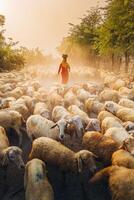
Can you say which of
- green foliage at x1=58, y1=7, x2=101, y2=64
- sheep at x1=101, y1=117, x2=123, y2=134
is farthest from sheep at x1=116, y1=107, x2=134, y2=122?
green foliage at x1=58, y1=7, x2=101, y2=64

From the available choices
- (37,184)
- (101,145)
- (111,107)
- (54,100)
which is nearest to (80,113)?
(111,107)

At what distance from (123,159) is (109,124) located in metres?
2.95

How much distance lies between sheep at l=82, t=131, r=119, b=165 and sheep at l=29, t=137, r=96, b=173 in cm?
64

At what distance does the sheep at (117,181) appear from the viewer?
741cm

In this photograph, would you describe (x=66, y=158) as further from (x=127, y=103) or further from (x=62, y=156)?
(x=127, y=103)

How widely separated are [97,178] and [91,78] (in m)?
28.0

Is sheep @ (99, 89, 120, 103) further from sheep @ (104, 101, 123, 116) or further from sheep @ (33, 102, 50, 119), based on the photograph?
sheep @ (33, 102, 50, 119)

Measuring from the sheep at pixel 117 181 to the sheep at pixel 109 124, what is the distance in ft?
10.1

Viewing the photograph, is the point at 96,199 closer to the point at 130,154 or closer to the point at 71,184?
the point at 71,184

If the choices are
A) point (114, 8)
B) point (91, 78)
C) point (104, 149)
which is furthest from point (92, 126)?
point (91, 78)

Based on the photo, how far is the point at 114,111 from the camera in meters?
13.7

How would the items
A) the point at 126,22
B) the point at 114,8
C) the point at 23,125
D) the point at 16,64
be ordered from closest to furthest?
1. the point at 23,125
2. the point at 126,22
3. the point at 114,8
4. the point at 16,64

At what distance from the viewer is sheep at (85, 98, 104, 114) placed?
589 inches

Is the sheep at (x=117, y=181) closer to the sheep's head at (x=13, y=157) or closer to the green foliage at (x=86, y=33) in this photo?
the sheep's head at (x=13, y=157)
